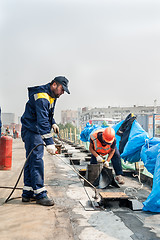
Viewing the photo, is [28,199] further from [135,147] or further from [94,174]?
[135,147]

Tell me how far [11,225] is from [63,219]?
1.93 ft

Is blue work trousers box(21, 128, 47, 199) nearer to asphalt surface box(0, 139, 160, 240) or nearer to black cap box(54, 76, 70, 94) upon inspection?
asphalt surface box(0, 139, 160, 240)

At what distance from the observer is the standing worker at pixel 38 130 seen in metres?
3.30

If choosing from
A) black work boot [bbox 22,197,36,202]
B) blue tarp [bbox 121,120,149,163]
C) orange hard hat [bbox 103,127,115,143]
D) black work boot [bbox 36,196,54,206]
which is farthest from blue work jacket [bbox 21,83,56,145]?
blue tarp [bbox 121,120,149,163]

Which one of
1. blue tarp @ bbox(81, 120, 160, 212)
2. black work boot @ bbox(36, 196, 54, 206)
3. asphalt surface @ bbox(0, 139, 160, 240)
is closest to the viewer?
asphalt surface @ bbox(0, 139, 160, 240)

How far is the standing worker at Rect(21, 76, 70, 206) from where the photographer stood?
3303 mm

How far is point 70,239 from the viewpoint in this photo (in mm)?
2244

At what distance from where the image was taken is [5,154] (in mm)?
6605

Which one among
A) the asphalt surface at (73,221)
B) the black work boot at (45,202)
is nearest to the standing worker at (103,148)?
the asphalt surface at (73,221)

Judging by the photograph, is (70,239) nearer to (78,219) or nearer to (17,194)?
(78,219)

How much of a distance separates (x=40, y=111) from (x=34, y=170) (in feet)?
2.76

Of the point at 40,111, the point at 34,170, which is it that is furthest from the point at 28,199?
the point at 40,111

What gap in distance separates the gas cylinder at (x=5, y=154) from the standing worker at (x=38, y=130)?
326cm

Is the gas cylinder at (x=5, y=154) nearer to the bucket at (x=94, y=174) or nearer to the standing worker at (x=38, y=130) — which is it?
the bucket at (x=94, y=174)
